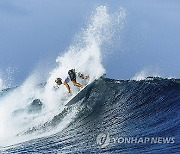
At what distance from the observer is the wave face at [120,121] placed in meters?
17.8

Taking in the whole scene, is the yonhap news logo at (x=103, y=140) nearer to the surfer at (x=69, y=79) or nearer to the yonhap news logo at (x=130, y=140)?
the yonhap news logo at (x=130, y=140)

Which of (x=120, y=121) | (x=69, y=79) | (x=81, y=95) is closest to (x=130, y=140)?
(x=120, y=121)

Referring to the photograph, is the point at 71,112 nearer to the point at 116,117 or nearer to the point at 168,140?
the point at 116,117

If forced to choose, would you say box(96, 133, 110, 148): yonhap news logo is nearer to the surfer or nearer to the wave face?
the wave face

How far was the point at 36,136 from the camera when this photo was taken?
2078 cm

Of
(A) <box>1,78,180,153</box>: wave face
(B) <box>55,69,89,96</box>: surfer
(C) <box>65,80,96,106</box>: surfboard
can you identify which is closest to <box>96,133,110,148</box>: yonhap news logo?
(A) <box>1,78,180,153</box>: wave face

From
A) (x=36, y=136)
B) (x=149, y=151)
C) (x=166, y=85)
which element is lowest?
(x=149, y=151)

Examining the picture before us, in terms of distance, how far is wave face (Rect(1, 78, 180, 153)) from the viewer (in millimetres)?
17828

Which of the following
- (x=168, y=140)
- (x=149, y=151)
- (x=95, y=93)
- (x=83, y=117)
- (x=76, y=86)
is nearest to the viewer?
(x=149, y=151)

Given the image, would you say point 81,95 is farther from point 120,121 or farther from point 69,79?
point 120,121

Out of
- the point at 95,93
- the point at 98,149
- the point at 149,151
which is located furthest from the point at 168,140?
the point at 95,93

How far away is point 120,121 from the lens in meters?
21.2

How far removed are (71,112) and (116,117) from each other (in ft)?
9.97

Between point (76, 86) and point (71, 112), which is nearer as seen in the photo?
point (71, 112)
